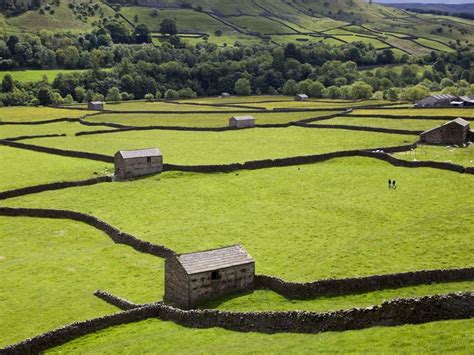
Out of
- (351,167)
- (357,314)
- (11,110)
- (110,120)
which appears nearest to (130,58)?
(11,110)

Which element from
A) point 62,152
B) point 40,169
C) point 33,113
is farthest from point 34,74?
point 40,169

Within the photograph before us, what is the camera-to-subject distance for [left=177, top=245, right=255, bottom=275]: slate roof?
34.7 metres

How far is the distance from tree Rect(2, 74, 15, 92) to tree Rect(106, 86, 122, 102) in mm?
24111

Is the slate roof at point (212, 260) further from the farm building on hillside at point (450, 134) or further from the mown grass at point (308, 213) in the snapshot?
the farm building on hillside at point (450, 134)

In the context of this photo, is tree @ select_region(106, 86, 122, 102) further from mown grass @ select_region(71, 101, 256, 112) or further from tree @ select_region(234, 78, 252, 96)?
tree @ select_region(234, 78, 252, 96)

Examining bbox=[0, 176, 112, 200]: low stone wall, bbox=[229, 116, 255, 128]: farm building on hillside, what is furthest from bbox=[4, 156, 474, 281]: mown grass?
bbox=[229, 116, 255, 128]: farm building on hillside

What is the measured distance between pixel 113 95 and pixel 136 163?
103m

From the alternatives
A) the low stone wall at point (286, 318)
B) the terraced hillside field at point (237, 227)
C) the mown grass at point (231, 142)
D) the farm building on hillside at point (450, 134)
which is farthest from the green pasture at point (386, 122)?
the low stone wall at point (286, 318)

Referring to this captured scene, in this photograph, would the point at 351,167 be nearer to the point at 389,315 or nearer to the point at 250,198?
the point at 250,198

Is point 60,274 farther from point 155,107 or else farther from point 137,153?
point 155,107

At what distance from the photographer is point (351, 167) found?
71.2 meters

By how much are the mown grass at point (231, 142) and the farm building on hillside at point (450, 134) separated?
2863 mm

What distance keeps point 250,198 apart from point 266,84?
13444cm

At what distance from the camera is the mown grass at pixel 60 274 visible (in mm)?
35094
